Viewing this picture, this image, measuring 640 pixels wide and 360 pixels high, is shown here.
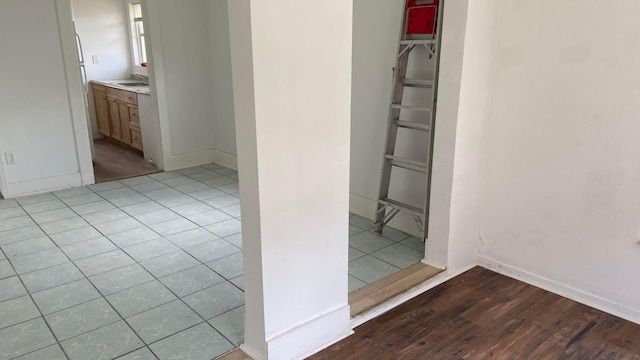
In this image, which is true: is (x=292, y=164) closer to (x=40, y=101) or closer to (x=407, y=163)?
(x=407, y=163)

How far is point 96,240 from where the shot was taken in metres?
3.32

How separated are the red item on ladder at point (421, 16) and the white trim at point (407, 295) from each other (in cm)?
150

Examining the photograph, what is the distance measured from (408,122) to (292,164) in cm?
152

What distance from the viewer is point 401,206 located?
10.6 feet

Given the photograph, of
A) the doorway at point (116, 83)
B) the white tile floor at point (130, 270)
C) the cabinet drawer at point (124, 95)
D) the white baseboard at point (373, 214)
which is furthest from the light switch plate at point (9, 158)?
the white baseboard at point (373, 214)

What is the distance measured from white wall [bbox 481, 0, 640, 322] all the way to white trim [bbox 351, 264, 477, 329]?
0.36m

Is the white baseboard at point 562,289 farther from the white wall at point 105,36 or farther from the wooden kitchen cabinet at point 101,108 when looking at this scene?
the white wall at point 105,36

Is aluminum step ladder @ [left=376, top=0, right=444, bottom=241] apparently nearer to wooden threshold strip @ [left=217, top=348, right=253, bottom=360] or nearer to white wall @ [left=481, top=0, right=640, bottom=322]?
white wall @ [left=481, top=0, right=640, bottom=322]

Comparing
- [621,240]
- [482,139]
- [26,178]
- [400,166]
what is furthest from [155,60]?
[621,240]

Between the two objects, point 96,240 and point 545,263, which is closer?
point 545,263

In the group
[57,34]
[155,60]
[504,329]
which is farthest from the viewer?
[155,60]

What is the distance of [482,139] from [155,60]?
139 inches

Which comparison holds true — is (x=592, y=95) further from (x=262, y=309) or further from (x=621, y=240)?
(x=262, y=309)

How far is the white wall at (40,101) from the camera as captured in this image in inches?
159
